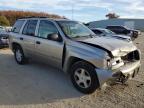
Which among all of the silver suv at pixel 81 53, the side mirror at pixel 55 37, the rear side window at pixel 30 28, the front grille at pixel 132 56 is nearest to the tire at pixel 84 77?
the silver suv at pixel 81 53

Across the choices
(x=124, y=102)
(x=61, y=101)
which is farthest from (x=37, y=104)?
(x=124, y=102)

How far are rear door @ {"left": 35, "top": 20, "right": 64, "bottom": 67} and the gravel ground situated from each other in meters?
0.60

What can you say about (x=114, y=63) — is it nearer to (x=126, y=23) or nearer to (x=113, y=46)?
(x=113, y=46)

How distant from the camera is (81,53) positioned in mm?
5887

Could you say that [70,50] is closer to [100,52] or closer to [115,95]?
[100,52]

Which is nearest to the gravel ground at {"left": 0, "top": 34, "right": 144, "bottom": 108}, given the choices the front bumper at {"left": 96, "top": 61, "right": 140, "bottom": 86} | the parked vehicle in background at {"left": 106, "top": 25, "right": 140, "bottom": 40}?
the front bumper at {"left": 96, "top": 61, "right": 140, "bottom": 86}

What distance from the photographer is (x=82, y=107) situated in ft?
16.6

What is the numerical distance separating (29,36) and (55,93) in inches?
109

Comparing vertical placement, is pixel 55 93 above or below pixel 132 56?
below

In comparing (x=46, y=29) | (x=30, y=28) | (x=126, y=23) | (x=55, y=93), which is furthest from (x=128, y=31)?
(x=126, y=23)

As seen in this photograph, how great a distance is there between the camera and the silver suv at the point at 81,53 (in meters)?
5.52

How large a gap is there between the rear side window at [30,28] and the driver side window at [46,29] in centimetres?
41

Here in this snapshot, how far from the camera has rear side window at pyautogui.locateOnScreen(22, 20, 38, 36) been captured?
792cm

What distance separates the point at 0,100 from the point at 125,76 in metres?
2.85
